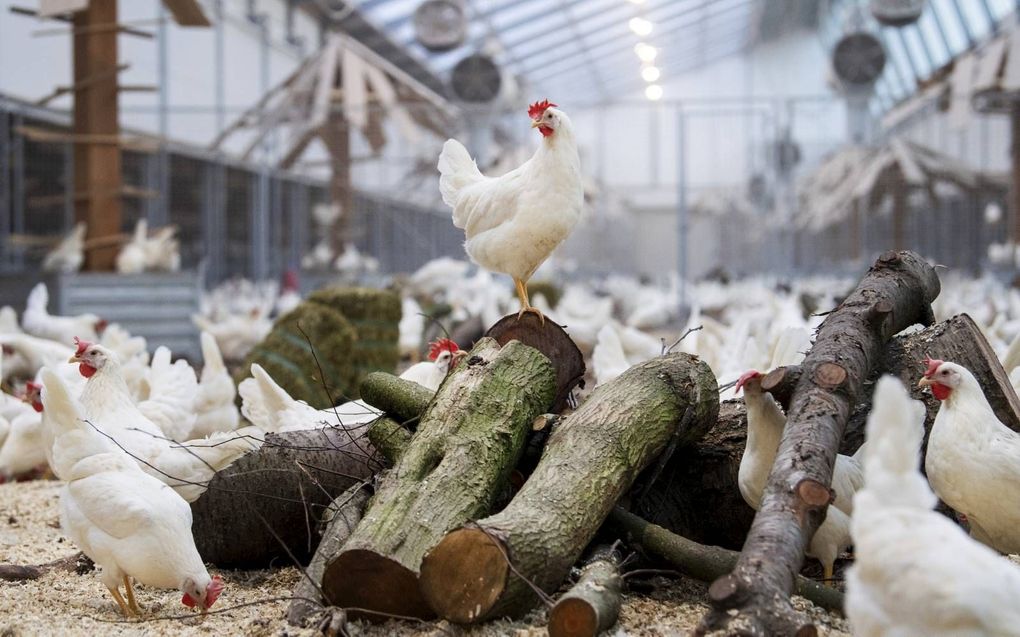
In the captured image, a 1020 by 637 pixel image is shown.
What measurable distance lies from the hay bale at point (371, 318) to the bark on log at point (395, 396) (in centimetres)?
277

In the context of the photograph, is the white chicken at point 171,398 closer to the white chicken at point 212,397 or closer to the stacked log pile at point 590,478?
the white chicken at point 212,397

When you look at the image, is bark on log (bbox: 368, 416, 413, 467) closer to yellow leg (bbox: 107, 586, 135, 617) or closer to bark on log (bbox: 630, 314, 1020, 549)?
bark on log (bbox: 630, 314, 1020, 549)

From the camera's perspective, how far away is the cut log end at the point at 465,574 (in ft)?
7.77

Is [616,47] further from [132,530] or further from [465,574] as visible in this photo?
[465,574]

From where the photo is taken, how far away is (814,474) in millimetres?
2395

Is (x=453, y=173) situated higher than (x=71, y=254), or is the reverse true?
(x=453, y=173)

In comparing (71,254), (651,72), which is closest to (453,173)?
(71,254)

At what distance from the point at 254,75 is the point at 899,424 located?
54.4ft

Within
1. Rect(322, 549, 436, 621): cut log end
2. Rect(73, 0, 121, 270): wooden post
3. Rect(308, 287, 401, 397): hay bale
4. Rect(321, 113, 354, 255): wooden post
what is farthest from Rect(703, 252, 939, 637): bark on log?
Rect(321, 113, 354, 255): wooden post

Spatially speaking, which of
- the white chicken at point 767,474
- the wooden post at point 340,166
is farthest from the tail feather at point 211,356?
the wooden post at point 340,166

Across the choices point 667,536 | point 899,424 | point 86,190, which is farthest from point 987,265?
point 899,424

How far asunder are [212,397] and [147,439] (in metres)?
1.34

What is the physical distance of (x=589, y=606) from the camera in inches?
90.4

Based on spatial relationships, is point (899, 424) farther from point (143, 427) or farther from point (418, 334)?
point (418, 334)
